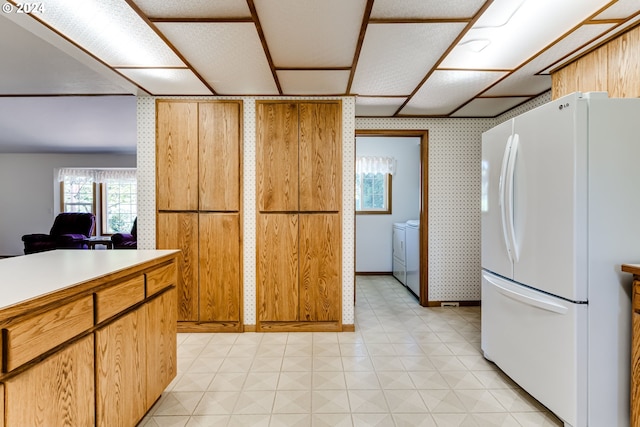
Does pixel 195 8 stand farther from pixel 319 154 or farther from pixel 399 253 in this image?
pixel 399 253

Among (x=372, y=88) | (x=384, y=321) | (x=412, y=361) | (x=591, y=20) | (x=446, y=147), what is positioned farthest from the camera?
(x=446, y=147)

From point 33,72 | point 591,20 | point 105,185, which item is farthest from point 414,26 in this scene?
point 105,185

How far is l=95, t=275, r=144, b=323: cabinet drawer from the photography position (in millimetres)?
1392

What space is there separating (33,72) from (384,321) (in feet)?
13.7

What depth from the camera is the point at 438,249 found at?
400cm

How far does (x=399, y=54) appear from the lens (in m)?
2.31

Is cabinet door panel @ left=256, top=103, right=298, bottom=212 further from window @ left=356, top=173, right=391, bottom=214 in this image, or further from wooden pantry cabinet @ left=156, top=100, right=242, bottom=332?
window @ left=356, top=173, right=391, bottom=214

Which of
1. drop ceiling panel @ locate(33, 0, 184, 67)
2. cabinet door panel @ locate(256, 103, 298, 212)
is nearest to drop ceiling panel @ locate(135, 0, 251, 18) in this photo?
drop ceiling panel @ locate(33, 0, 184, 67)

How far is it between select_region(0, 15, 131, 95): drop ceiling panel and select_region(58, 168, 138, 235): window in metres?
5.07

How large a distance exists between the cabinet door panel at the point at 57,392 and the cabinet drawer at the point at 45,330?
5 cm

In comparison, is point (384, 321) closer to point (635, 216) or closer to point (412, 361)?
point (412, 361)

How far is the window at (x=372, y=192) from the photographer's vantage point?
5891 mm

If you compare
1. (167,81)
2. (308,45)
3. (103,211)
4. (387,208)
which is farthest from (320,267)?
(103,211)

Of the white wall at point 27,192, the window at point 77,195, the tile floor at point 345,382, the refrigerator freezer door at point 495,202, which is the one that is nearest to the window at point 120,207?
the window at point 77,195
